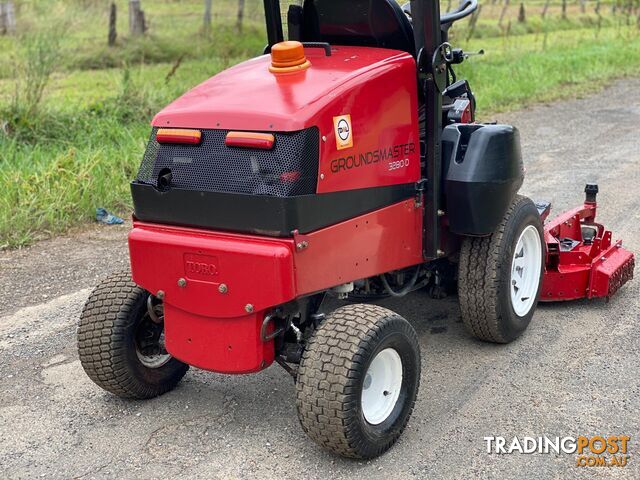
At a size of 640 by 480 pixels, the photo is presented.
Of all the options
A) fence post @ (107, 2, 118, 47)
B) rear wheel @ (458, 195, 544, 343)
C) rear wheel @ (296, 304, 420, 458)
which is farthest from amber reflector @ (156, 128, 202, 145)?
fence post @ (107, 2, 118, 47)

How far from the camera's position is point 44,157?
729cm

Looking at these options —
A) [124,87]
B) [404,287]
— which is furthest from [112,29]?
[404,287]

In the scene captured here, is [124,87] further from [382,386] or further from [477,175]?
[382,386]

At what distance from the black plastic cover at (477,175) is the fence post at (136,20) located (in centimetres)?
1253

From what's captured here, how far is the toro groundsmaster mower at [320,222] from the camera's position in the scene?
3160 mm

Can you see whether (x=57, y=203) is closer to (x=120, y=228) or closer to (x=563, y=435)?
(x=120, y=228)

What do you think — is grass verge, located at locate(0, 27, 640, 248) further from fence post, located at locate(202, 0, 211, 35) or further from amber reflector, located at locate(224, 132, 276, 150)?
amber reflector, located at locate(224, 132, 276, 150)

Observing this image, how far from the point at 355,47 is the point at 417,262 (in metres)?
1.08

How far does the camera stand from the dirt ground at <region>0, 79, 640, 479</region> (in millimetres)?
3271

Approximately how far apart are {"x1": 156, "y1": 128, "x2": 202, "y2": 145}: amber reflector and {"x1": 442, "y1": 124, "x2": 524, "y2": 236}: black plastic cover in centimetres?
126

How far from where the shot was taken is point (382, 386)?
3.38 metres

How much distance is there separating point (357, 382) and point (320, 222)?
0.65 meters

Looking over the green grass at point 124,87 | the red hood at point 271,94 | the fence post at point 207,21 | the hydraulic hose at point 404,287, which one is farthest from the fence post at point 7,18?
the hydraulic hose at point 404,287

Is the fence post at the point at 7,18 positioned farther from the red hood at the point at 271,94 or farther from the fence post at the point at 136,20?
the red hood at the point at 271,94
